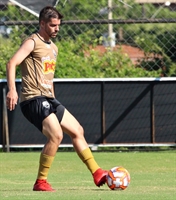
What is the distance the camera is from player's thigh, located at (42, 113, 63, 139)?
7.55 m

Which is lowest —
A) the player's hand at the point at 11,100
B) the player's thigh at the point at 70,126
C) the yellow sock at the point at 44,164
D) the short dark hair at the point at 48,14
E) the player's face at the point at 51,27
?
the yellow sock at the point at 44,164

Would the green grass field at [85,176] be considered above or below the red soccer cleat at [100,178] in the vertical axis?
below

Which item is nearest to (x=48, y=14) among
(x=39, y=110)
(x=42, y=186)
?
(x=39, y=110)

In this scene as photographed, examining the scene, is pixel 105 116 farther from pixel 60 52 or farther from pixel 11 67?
pixel 11 67

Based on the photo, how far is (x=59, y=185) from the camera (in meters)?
8.47

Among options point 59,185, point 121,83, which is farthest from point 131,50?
point 59,185

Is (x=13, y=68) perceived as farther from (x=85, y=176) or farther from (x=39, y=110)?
(x=85, y=176)

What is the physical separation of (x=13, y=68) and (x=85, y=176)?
2.66 meters

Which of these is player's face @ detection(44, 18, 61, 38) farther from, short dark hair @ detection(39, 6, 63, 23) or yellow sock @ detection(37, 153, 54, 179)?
yellow sock @ detection(37, 153, 54, 179)

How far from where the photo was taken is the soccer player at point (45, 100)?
7.61 metres

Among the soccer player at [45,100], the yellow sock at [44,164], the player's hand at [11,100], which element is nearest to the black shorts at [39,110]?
the soccer player at [45,100]

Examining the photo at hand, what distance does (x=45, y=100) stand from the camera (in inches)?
304

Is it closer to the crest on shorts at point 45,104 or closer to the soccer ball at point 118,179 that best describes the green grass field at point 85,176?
the soccer ball at point 118,179

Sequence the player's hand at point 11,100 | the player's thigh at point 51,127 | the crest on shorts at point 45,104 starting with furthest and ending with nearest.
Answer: the crest on shorts at point 45,104, the player's thigh at point 51,127, the player's hand at point 11,100
